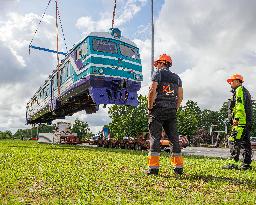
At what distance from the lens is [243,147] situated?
865 centimetres

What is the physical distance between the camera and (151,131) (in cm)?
707

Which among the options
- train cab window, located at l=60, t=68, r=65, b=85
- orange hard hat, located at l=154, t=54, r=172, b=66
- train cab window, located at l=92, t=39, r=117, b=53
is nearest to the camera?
orange hard hat, located at l=154, t=54, r=172, b=66

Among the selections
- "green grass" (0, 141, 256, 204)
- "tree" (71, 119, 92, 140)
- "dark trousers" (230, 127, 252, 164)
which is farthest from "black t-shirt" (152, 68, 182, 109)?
"tree" (71, 119, 92, 140)

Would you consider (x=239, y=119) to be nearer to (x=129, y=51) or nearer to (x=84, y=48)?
(x=84, y=48)

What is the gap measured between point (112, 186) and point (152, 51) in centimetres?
2011

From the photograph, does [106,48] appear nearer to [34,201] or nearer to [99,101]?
[99,101]

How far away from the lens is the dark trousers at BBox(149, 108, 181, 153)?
6.98m

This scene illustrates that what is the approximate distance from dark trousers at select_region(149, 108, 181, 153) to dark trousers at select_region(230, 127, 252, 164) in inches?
80.0

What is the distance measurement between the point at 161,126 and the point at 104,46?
460 inches

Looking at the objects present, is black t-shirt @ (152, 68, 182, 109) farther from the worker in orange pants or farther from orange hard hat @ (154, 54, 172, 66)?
orange hard hat @ (154, 54, 172, 66)

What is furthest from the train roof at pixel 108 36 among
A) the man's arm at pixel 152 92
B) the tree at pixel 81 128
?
the tree at pixel 81 128

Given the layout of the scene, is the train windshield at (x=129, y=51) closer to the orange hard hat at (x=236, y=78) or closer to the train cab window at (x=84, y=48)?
the train cab window at (x=84, y=48)

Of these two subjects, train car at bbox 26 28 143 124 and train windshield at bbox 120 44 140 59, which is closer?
train car at bbox 26 28 143 124

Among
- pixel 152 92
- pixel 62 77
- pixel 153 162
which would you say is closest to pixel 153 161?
pixel 153 162
